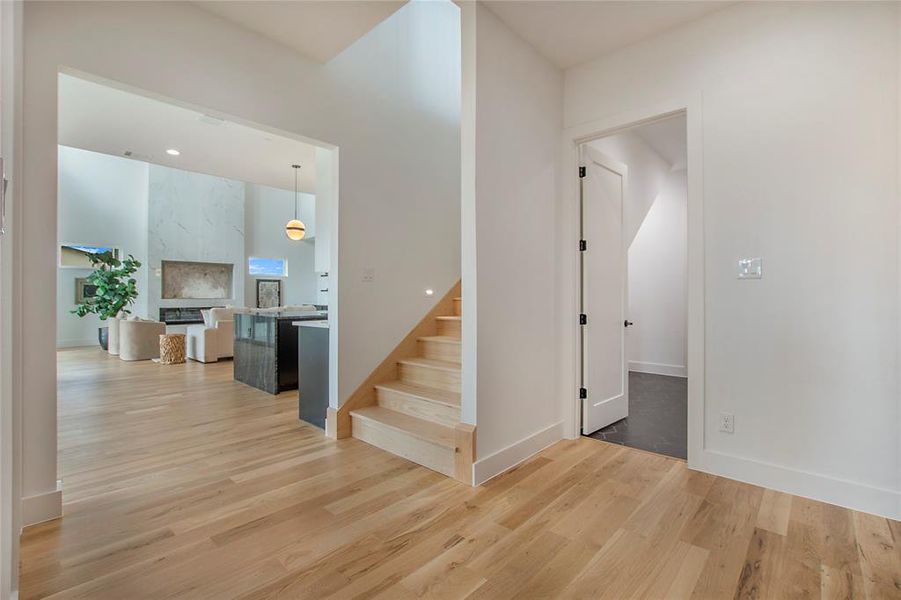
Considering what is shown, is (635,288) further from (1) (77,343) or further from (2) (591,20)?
(1) (77,343)

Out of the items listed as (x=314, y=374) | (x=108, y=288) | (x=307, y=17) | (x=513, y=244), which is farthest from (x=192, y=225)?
(x=513, y=244)

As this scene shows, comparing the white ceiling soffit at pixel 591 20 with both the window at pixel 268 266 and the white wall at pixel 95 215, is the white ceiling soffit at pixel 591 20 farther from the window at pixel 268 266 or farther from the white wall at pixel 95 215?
the window at pixel 268 266

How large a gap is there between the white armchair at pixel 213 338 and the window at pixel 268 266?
5557 millimetres

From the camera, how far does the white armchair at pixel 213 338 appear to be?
694 centimetres

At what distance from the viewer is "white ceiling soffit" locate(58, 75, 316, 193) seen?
11.6ft

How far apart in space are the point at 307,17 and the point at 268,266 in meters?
11.5

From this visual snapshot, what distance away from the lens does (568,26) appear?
8.64 feet

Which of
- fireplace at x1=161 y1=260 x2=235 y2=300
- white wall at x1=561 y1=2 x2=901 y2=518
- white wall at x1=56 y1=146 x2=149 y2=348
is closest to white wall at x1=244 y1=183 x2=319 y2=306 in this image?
fireplace at x1=161 y1=260 x2=235 y2=300

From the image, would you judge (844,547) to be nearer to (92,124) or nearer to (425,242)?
(425,242)

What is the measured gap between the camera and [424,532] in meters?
1.87

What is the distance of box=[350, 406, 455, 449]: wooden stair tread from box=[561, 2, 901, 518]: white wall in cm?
160

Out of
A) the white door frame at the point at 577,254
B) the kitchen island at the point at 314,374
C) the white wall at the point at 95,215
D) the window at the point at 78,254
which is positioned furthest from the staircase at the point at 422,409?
the window at the point at 78,254

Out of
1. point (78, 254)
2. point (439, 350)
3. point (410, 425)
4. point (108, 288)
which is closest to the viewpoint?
point (410, 425)

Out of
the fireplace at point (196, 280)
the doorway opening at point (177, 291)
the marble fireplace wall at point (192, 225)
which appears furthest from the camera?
the fireplace at point (196, 280)
